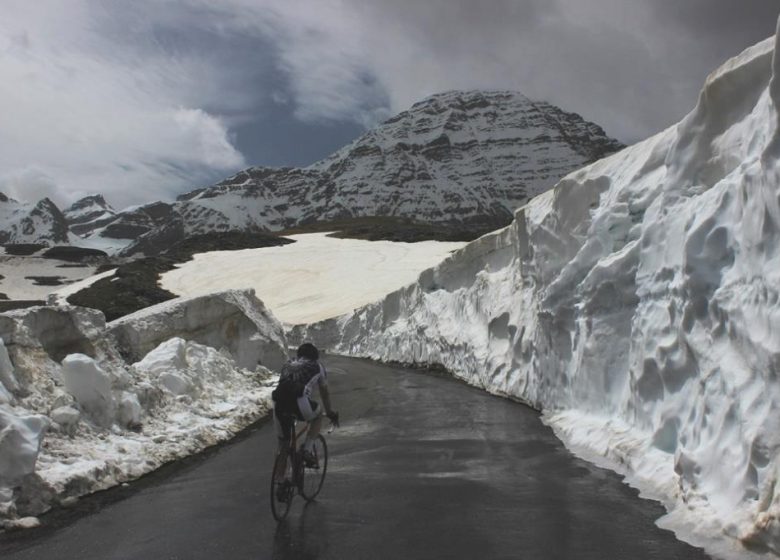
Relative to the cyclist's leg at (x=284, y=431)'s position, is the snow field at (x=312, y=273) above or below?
above

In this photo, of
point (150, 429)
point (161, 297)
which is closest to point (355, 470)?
point (150, 429)

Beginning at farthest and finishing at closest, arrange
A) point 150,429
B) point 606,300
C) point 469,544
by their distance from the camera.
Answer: point 606,300 < point 150,429 < point 469,544

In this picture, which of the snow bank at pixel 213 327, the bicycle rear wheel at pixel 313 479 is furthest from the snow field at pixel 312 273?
the bicycle rear wheel at pixel 313 479

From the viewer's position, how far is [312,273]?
68.7 m

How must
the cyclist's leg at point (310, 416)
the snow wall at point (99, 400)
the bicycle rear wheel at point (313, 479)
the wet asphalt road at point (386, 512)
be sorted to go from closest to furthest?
the wet asphalt road at point (386, 512) < the cyclist's leg at point (310, 416) < the snow wall at point (99, 400) < the bicycle rear wheel at point (313, 479)

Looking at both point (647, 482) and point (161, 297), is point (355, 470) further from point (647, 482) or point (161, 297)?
point (161, 297)

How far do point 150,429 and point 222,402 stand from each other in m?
3.61

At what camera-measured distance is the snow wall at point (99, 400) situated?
7.51 metres

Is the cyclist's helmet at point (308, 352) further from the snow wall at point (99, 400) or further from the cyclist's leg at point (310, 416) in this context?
the snow wall at point (99, 400)

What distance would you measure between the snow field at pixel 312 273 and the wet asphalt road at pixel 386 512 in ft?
115

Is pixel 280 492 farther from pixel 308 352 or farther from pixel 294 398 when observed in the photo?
pixel 308 352

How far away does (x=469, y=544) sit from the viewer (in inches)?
251

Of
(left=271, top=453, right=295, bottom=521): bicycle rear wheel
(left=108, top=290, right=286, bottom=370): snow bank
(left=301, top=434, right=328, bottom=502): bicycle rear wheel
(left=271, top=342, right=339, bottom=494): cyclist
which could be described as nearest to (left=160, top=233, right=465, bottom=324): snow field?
(left=108, top=290, right=286, bottom=370): snow bank

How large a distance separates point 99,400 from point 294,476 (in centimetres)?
420
